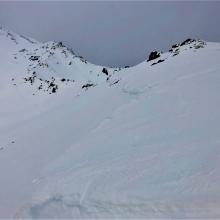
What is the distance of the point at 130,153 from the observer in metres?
10.7

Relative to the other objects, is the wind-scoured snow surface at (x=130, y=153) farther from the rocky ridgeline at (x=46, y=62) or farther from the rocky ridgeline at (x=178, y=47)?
the rocky ridgeline at (x=46, y=62)

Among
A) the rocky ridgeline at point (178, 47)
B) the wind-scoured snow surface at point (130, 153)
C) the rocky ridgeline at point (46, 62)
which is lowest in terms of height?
the wind-scoured snow surface at point (130, 153)

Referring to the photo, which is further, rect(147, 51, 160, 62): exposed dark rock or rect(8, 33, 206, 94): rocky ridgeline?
rect(8, 33, 206, 94): rocky ridgeline

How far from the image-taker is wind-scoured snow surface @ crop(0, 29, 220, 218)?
8.15 metres

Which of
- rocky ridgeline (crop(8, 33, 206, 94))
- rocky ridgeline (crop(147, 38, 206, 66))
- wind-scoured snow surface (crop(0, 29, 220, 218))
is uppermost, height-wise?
rocky ridgeline (crop(8, 33, 206, 94))

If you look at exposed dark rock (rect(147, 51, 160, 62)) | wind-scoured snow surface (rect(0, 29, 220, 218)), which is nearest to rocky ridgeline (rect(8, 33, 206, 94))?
exposed dark rock (rect(147, 51, 160, 62))

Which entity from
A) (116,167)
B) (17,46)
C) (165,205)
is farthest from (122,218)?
(17,46)

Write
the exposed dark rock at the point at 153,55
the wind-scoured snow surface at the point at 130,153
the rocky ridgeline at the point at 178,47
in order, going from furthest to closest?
the exposed dark rock at the point at 153,55
the rocky ridgeline at the point at 178,47
the wind-scoured snow surface at the point at 130,153

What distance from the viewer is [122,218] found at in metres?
7.85

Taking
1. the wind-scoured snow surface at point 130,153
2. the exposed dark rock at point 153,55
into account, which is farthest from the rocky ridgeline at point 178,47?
the wind-scoured snow surface at point 130,153

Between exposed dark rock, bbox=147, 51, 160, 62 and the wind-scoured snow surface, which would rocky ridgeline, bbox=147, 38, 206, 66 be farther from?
the wind-scoured snow surface

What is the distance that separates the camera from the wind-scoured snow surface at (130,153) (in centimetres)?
815

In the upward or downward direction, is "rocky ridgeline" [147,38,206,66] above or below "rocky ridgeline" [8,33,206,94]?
below

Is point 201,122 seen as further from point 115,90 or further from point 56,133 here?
point 115,90
